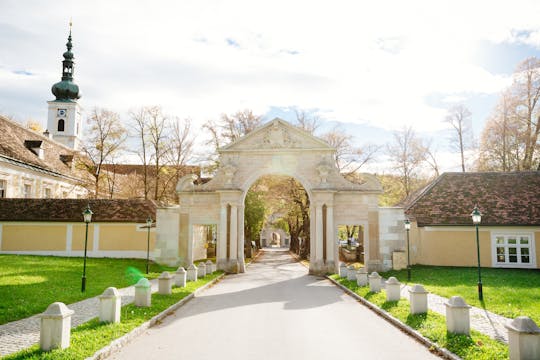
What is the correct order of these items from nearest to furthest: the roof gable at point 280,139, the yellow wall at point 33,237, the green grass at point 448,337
→ 1. the green grass at point 448,337
2. the roof gable at point 280,139
3. the yellow wall at point 33,237

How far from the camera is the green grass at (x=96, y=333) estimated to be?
7.59 m

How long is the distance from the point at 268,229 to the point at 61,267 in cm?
7838

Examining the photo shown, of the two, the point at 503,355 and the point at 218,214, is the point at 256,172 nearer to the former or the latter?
the point at 218,214

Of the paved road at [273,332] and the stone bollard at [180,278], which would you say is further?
the stone bollard at [180,278]

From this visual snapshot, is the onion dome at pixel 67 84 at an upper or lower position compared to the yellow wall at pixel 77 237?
upper

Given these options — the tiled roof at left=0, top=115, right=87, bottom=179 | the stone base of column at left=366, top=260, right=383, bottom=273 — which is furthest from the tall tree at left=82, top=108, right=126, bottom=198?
the stone base of column at left=366, top=260, right=383, bottom=273

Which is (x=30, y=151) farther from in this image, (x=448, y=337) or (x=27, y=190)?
(x=448, y=337)

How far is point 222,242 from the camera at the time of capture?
26.2 metres

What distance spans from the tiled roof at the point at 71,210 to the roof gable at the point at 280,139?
7802mm

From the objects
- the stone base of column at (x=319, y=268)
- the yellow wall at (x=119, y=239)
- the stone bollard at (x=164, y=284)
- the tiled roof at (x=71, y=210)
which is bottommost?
the stone base of column at (x=319, y=268)

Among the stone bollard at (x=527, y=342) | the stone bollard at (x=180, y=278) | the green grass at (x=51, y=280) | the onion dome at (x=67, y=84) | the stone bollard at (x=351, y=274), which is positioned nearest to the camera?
the stone bollard at (x=527, y=342)

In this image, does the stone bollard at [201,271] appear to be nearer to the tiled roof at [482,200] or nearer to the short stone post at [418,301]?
the short stone post at [418,301]

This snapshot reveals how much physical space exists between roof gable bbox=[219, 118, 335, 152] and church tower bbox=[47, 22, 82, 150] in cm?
4485

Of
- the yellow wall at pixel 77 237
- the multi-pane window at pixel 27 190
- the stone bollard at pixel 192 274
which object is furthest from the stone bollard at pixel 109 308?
the multi-pane window at pixel 27 190
